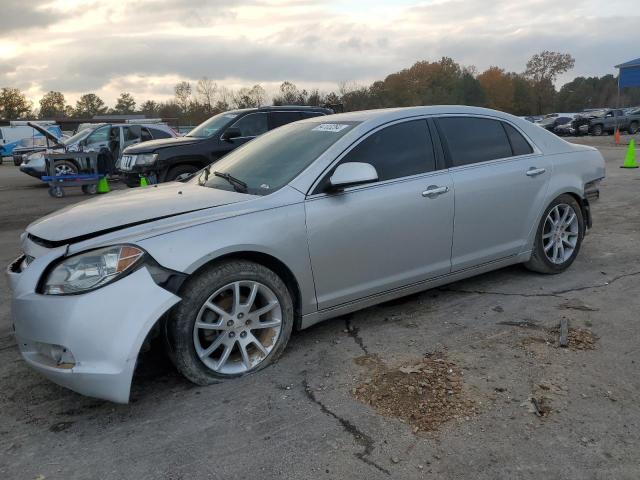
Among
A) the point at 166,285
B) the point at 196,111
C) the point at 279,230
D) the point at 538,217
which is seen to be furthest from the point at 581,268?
the point at 196,111

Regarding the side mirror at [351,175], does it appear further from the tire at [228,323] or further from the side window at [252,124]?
the side window at [252,124]

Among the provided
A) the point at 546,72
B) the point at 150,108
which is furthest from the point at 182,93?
the point at 546,72

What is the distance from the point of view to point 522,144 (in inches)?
185

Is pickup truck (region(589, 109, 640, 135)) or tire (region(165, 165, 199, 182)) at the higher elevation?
tire (region(165, 165, 199, 182))

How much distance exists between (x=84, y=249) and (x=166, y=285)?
0.48m

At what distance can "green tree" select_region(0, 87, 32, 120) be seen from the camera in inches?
3460

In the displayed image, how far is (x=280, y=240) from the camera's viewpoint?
10.8ft

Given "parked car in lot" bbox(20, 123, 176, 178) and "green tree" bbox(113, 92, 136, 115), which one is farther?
"green tree" bbox(113, 92, 136, 115)

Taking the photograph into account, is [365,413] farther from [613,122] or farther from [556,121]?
[556,121]

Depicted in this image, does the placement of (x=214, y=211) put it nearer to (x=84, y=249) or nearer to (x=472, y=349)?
(x=84, y=249)

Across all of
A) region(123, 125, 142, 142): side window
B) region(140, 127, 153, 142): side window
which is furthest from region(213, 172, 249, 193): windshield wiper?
region(123, 125, 142, 142): side window

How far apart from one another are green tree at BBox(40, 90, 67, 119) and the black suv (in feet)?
355

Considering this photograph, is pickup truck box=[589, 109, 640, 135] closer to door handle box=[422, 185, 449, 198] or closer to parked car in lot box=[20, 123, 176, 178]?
parked car in lot box=[20, 123, 176, 178]

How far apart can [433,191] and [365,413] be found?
181 cm
